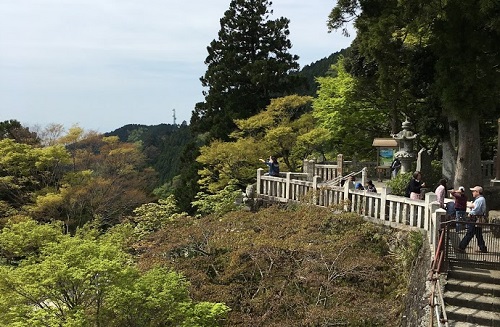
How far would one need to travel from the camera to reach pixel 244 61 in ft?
92.7

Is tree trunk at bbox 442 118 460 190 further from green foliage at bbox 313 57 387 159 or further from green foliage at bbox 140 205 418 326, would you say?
green foliage at bbox 140 205 418 326

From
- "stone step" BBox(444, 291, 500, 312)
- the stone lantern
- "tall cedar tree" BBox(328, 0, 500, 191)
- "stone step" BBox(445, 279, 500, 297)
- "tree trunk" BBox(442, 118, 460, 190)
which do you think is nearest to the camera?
"stone step" BBox(444, 291, 500, 312)

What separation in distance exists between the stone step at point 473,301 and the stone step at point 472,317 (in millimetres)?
90

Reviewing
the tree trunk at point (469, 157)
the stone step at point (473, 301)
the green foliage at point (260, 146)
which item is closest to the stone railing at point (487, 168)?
the tree trunk at point (469, 157)

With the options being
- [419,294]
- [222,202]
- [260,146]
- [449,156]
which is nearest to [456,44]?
[449,156]

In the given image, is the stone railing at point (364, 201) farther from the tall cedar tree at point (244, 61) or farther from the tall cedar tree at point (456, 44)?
the tall cedar tree at point (244, 61)

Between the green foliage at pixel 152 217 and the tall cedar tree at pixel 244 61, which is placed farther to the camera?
the tall cedar tree at pixel 244 61

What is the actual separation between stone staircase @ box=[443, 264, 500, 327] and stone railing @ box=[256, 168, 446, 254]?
0.85m

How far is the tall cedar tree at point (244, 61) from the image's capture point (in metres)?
27.5

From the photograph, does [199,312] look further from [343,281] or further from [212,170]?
[212,170]

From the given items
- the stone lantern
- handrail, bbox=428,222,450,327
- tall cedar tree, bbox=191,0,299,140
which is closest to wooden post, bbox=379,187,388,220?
handrail, bbox=428,222,450,327

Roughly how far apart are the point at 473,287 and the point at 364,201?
4.49m

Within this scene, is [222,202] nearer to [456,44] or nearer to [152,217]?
[152,217]

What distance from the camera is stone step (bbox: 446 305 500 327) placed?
710cm
